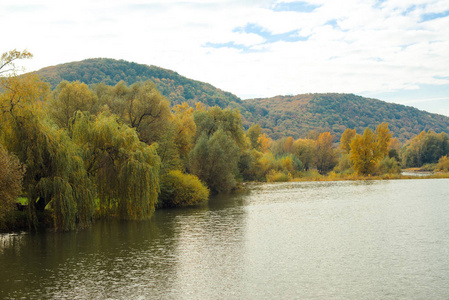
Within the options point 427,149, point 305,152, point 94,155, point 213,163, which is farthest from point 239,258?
point 427,149

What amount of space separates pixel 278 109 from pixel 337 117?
29.9 metres

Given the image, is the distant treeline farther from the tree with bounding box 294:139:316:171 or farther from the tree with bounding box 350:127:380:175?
the tree with bounding box 294:139:316:171

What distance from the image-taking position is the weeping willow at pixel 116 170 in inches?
1158

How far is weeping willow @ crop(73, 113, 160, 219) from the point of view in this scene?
96.5 feet

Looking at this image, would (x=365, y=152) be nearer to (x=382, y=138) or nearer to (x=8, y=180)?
(x=382, y=138)

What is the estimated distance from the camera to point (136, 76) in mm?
140125

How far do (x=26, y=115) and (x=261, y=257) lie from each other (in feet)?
55.7

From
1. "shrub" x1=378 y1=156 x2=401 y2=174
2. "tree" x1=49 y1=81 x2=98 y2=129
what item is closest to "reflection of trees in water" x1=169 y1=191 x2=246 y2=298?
"tree" x1=49 y1=81 x2=98 y2=129

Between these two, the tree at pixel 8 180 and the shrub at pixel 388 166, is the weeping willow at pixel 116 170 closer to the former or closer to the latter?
the tree at pixel 8 180

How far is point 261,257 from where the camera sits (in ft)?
67.9

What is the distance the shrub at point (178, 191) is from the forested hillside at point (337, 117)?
120013 millimetres

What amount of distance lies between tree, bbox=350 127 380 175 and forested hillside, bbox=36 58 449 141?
205 feet

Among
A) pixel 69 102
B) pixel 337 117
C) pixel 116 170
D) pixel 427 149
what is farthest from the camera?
pixel 337 117

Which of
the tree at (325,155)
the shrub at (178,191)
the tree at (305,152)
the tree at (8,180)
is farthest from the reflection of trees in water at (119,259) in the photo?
the tree at (325,155)
